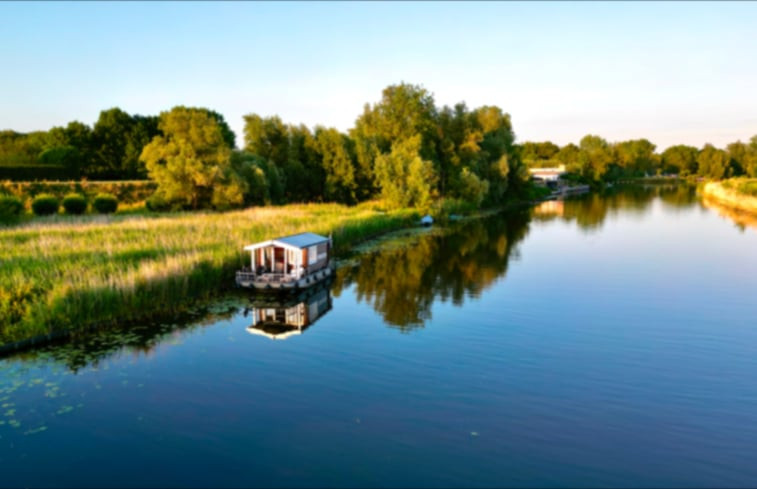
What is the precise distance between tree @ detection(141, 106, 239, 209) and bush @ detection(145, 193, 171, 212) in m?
0.58

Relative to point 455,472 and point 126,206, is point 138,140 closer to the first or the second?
point 126,206

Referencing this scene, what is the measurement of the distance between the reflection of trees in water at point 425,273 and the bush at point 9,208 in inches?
1255

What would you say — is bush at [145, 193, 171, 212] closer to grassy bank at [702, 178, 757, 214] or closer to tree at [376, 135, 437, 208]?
tree at [376, 135, 437, 208]

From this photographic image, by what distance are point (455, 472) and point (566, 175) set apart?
198 metres

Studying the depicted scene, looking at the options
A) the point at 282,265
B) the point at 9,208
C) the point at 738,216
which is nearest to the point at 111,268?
the point at 282,265

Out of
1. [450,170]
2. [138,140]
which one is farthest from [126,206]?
[450,170]

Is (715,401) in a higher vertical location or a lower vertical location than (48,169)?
lower

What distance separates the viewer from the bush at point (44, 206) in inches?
2215

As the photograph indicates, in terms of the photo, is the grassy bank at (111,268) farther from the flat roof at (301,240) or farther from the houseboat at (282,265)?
the flat roof at (301,240)

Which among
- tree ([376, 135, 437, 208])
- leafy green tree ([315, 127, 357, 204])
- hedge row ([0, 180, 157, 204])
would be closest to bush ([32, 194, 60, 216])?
hedge row ([0, 180, 157, 204])

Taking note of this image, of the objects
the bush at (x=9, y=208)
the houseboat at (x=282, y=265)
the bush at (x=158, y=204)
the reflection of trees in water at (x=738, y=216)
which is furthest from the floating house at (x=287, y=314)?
the reflection of trees in water at (x=738, y=216)

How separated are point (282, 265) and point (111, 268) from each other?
1017cm

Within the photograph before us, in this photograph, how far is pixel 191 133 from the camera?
63312 mm

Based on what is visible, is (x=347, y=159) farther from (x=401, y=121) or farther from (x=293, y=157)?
(x=401, y=121)
